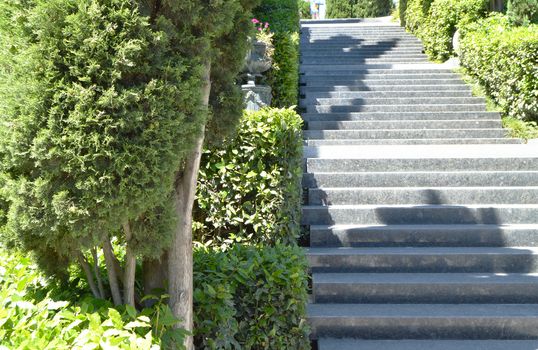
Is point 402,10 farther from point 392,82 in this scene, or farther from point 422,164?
point 422,164

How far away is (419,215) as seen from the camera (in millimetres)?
4930

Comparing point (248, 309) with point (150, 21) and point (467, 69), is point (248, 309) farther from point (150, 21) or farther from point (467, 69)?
point (467, 69)

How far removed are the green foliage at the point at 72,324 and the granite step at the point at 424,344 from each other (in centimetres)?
166

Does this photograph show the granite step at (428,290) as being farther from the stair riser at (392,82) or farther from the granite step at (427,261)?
the stair riser at (392,82)

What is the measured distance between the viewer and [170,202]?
2.45 m

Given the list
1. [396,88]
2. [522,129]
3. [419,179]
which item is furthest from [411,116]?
[419,179]

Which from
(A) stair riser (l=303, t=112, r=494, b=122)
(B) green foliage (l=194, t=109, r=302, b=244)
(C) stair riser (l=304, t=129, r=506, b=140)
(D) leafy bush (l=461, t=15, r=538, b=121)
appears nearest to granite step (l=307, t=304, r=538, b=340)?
(B) green foliage (l=194, t=109, r=302, b=244)

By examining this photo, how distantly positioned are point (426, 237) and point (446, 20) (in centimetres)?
843

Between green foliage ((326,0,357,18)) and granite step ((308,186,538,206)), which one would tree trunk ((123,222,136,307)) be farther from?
green foliage ((326,0,357,18))

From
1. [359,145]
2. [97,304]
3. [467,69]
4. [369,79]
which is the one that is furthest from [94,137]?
[467,69]

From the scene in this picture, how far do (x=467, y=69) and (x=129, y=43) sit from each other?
30.5ft

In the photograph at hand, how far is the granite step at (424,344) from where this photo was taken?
11.9 feet

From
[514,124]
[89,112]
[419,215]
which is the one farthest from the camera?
[514,124]

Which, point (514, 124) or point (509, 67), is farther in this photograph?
point (509, 67)
